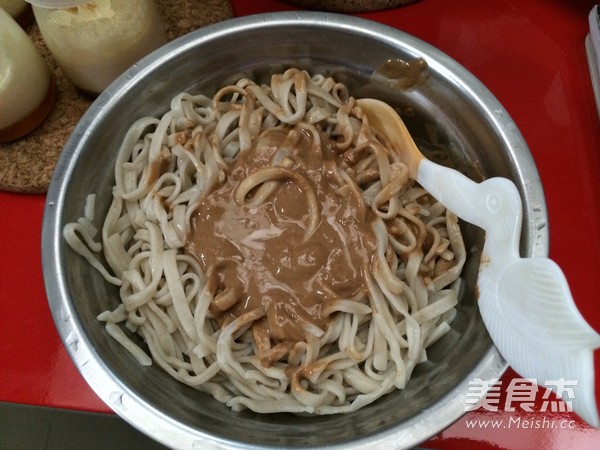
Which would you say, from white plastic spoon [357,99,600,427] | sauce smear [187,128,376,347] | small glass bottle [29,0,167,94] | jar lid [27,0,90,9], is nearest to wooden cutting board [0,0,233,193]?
small glass bottle [29,0,167,94]

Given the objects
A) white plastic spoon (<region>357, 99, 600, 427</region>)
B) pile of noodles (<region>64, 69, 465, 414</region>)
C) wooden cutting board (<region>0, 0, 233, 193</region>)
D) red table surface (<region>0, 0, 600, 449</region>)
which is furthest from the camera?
wooden cutting board (<region>0, 0, 233, 193</region>)

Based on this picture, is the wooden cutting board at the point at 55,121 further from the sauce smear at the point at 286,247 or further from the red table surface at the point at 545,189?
the sauce smear at the point at 286,247

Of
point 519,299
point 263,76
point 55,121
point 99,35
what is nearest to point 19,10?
point 55,121

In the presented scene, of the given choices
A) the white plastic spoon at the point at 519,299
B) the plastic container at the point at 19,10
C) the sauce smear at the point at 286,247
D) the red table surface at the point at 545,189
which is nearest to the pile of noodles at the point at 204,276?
the sauce smear at the point at 286,247

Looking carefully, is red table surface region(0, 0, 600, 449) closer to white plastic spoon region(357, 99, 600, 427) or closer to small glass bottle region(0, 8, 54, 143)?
small glass bottle region(0, 8, 54, 143)

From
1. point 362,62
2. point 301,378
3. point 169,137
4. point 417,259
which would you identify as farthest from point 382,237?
point 169,137

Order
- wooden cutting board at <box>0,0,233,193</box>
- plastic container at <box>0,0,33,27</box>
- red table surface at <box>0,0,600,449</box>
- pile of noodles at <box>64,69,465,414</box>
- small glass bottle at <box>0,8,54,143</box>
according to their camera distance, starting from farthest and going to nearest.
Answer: plastic container at <box>0,0,33,27</box> < wooden cutting board at <box>0,0,233,193</box> < small glass bottle at <box>0,8,54,143</box> < red table surface at <box>0,0,600,449</box> < pile of noodles at <box>64,69,465,414</box>

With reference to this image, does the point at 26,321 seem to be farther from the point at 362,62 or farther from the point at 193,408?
the point at 362,62

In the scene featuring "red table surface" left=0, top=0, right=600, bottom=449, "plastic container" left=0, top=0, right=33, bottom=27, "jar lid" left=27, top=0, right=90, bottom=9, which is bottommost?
"red table surface" left=0, top=0, right=600, bottom=449
